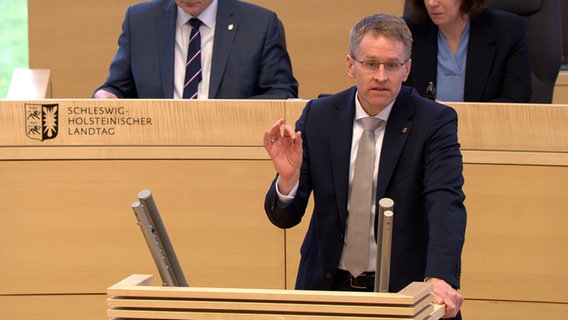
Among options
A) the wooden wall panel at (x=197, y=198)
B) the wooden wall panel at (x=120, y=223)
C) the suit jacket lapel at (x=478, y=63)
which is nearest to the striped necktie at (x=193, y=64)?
the wooden wall panel at (x=197, y=198)

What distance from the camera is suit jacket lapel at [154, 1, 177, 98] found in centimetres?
430

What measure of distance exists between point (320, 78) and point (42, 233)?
7.43 feet

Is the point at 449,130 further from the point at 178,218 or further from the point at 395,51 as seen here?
the point at 178,218

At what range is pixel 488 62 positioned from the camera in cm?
435

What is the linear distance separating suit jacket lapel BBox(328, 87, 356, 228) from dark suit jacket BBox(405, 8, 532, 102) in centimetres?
144

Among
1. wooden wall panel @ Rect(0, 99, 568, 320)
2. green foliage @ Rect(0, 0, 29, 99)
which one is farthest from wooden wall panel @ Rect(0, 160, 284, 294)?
green foliage @ Rect(0, 0, 29, 99)

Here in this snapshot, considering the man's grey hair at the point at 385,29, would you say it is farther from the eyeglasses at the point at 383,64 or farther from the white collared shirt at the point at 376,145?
the white collared shirt at the point at 376,145

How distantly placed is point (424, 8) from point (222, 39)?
0.88 metres

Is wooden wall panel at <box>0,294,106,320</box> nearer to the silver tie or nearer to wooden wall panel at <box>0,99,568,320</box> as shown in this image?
wooden wall panel at <box>0,99,568,320</box>

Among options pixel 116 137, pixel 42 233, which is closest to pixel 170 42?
pixel 116 137

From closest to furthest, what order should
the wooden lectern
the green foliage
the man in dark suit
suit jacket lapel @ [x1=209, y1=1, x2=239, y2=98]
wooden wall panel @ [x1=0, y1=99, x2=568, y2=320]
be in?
the wooden lectern < the man in dark suit < wooden wall panel @ [x1=0, y1=99, x2=568, y2=320] < suit jacket lapel @ [x1=209, y1=1, x2=239, y2=98] < the green foliage

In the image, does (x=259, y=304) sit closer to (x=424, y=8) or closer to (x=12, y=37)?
(x=424, y=8)

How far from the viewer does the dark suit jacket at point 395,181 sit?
110 inches

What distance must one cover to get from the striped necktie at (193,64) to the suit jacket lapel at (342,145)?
142 centimetres
